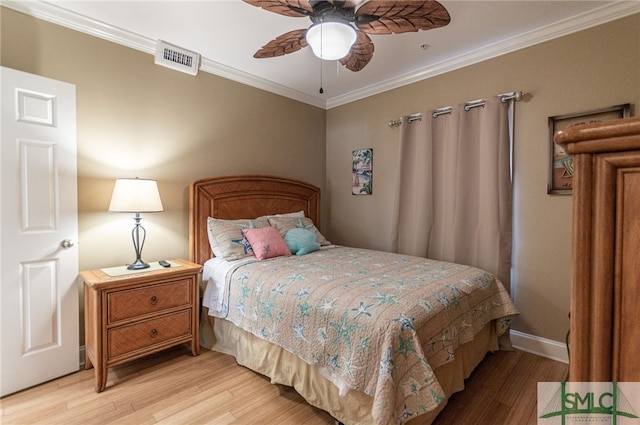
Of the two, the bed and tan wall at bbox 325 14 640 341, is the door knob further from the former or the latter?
tan wall at bbox 325 14 640 341

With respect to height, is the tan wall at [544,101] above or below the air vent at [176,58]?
below

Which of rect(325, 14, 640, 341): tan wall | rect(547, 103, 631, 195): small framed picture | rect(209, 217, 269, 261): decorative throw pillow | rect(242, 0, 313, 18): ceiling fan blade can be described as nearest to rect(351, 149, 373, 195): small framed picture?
rect(325, 14, 640, 341): tan wall

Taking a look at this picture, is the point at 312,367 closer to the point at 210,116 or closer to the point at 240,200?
the point at 240,200

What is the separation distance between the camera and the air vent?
2.64 m

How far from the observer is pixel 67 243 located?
7.12 ft

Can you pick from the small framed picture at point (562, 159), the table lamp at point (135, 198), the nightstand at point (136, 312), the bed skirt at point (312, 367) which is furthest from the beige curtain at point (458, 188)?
the table lamp at point (135, 198)

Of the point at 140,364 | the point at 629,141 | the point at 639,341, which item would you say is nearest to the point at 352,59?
the point at 629,141

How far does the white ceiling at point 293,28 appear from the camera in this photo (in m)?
2.15

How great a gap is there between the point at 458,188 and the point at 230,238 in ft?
7.21

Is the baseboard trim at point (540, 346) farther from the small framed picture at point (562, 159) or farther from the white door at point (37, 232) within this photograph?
the white door at point (37, 232)

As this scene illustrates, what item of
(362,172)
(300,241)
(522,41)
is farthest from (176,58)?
(522,41)

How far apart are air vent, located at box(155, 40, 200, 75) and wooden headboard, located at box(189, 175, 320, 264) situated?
1.04m

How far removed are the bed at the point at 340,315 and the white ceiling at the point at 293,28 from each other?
48.7 inches

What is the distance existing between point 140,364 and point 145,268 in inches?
29.3
